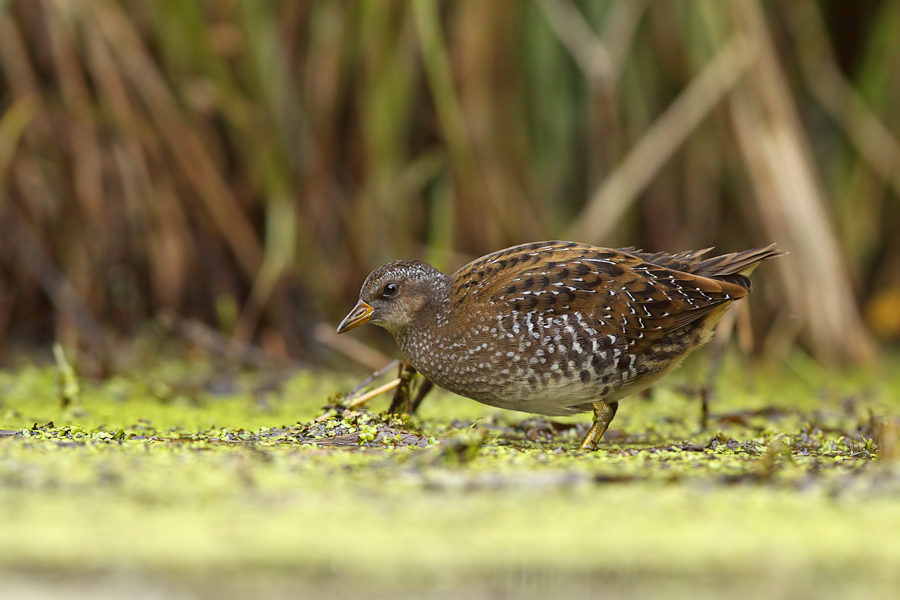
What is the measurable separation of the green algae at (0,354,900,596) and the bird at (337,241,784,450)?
19 centimetres

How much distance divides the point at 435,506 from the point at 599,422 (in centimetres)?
141

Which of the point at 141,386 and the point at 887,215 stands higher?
the point at 887,215

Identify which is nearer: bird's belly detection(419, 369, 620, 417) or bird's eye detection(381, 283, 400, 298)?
bird's belly detection(419, 369, 620, 417)

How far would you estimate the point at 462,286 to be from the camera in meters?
4.01

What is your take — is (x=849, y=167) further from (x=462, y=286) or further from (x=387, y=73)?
(x=462, y=286)

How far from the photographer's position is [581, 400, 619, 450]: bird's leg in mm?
3719

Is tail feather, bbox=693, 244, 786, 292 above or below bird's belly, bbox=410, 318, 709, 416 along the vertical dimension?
above

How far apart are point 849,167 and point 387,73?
272cm

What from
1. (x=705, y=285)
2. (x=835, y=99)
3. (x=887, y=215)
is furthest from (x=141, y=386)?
(x=887, y=215)

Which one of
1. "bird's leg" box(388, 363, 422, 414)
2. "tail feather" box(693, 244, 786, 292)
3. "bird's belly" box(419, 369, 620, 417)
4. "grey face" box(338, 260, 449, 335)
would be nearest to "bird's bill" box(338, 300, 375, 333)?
"grey face" box(338, 260, 449, 335)

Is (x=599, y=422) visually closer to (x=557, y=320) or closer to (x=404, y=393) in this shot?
(x=557, y=320)

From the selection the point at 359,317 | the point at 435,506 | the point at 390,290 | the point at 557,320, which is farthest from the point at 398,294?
the point at 435,506

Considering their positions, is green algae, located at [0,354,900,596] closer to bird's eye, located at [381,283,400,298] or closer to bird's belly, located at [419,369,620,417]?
bird's belly, located at [419,369,620,417]

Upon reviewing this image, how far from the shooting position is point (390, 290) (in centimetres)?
412
